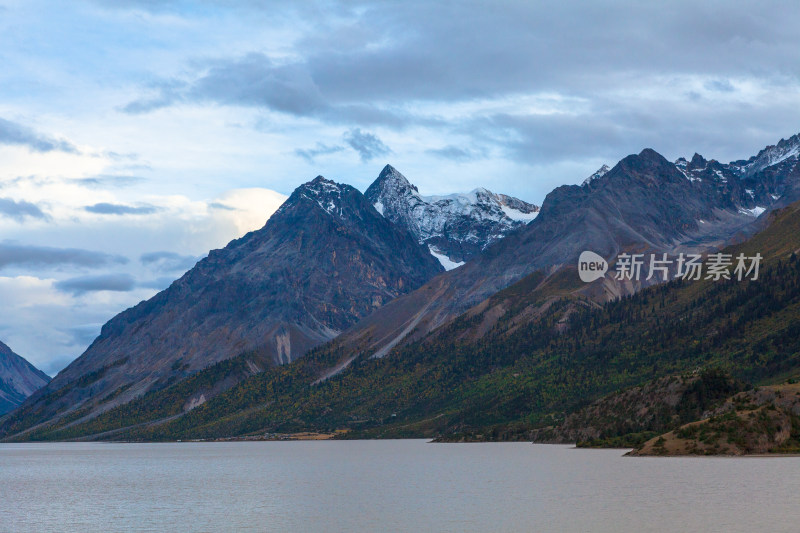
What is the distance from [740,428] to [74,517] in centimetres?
10926

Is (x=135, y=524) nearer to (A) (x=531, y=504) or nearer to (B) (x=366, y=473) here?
(A) (x=531, y=504)

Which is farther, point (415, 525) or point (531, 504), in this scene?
point (531, 504)

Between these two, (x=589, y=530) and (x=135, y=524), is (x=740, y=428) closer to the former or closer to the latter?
(x=589, y=530)

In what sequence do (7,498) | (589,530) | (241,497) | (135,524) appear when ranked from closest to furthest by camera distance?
(589,530), (135,524), (241,497), (7,498)

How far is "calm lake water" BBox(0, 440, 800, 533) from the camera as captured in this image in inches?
3563

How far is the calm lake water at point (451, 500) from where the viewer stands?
297 ft

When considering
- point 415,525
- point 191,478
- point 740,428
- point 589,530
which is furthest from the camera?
point 191,478

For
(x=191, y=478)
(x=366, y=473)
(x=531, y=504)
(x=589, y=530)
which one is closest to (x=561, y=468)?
(x=366, y=473)

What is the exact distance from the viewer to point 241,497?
127m

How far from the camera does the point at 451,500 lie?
11512 centimetres

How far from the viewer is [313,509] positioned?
109 metres

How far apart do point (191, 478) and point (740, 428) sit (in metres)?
99.7

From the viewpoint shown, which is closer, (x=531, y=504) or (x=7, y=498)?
(x=531, y=504)

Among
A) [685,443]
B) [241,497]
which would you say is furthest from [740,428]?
[241,497]
